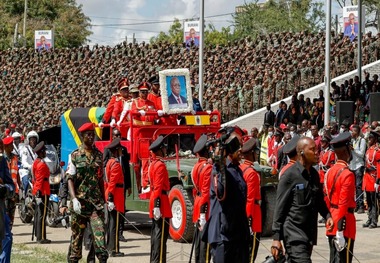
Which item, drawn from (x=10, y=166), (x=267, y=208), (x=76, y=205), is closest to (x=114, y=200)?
(x=10, y=166)

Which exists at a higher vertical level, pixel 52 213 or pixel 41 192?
pixel 41 192

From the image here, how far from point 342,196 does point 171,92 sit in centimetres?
800

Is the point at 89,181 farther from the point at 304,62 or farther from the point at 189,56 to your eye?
the point at 189,56

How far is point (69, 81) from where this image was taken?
4634cm

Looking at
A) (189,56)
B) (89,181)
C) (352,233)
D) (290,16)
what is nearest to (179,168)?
(89,181)

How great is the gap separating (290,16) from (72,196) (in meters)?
57.0

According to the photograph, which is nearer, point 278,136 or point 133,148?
point 133,148

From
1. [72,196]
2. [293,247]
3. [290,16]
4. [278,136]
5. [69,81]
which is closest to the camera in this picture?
[293,247]

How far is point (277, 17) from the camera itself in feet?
224

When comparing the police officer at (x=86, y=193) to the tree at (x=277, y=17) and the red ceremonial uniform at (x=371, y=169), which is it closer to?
the red ceremonial uniform at (x=371, y=169)

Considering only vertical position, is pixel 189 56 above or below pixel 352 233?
above

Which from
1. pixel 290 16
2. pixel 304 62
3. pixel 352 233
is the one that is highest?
pixel 290 16

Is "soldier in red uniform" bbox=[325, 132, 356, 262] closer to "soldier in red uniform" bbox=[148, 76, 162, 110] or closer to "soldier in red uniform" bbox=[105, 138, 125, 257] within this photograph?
"soldier in red uniform" bbox=[105, 138, 125, 257]

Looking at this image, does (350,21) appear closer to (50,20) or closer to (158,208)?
(158,208)
